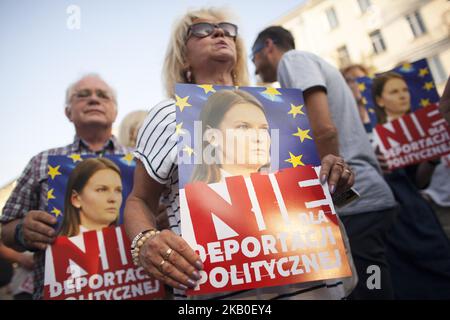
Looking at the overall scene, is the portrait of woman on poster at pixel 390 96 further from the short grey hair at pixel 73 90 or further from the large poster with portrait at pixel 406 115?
the short grey hair at pixel 73 90

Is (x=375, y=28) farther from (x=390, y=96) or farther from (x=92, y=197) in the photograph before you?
(x=92, y=197)

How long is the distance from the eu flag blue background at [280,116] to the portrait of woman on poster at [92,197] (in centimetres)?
59

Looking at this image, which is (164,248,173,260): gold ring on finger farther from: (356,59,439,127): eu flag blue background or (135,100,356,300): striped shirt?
(356,59,439,127): eu flag blue background

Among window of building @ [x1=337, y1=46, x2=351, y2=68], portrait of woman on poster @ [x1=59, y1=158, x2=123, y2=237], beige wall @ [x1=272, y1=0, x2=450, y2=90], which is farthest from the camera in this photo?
window of building @ [x1=337, y1=46, x2=351, y2=68]

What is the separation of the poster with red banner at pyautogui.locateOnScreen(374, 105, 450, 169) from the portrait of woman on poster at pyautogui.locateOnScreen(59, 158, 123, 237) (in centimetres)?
151

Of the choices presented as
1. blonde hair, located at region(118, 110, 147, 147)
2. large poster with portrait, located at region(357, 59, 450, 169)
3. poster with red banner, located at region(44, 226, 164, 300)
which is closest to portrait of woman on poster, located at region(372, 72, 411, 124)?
large poster with portrait, located at region(357, 59, 450, 169)

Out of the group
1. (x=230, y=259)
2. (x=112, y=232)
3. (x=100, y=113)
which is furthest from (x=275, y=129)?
(x=100, y=113)

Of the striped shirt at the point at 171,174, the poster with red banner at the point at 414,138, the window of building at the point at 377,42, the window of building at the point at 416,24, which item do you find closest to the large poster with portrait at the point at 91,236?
the striped shirt at the point at 171,174

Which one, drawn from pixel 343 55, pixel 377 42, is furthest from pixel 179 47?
pixel 343 55

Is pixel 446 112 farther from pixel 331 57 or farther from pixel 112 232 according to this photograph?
pixel 331 57

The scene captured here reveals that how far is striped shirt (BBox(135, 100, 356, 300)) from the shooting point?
0.80 meters

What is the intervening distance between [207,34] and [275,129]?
621mm

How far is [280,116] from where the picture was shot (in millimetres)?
835

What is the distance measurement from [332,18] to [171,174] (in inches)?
653
